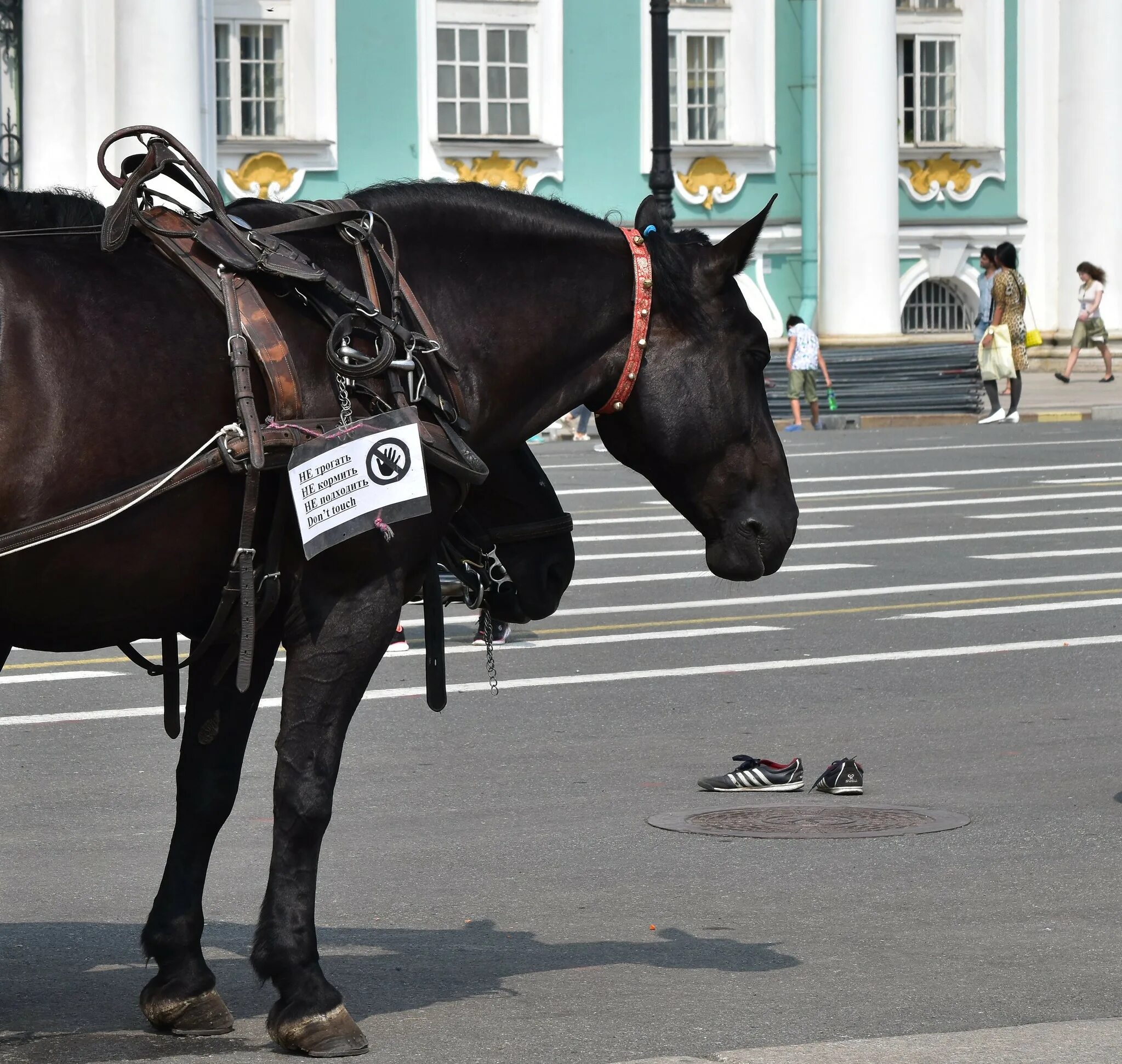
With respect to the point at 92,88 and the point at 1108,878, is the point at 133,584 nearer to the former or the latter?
the point at 1108,878

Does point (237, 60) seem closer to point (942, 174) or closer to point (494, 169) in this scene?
point (494, 169)

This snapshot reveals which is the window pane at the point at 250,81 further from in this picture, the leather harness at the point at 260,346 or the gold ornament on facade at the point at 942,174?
the leather harness at the point at 260,346

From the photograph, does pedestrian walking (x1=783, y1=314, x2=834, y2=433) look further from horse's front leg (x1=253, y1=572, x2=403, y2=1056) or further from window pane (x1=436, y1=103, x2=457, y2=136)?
horse's front leg (x1=253, y1=572, x2=403, y2=1056)

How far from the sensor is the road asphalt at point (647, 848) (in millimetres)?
5535

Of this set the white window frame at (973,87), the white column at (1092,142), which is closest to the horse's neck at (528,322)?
the white window frame at (973,87)

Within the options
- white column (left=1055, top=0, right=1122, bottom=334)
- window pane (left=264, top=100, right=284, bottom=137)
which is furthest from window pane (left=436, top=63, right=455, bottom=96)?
white column (left=1055, top=0, right=1122, bottom=334)

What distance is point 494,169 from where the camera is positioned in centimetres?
3734

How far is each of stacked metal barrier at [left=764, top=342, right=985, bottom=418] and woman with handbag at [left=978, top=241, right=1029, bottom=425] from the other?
802 millimetres

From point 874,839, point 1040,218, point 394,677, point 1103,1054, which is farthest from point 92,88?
point 1103,1054

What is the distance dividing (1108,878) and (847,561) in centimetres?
890

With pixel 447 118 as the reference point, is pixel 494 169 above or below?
below

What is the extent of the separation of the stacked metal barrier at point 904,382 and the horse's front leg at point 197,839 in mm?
25865

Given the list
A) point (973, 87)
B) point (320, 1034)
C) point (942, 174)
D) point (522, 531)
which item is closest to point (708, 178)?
point (942, 174)

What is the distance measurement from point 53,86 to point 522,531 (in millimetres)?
29364
